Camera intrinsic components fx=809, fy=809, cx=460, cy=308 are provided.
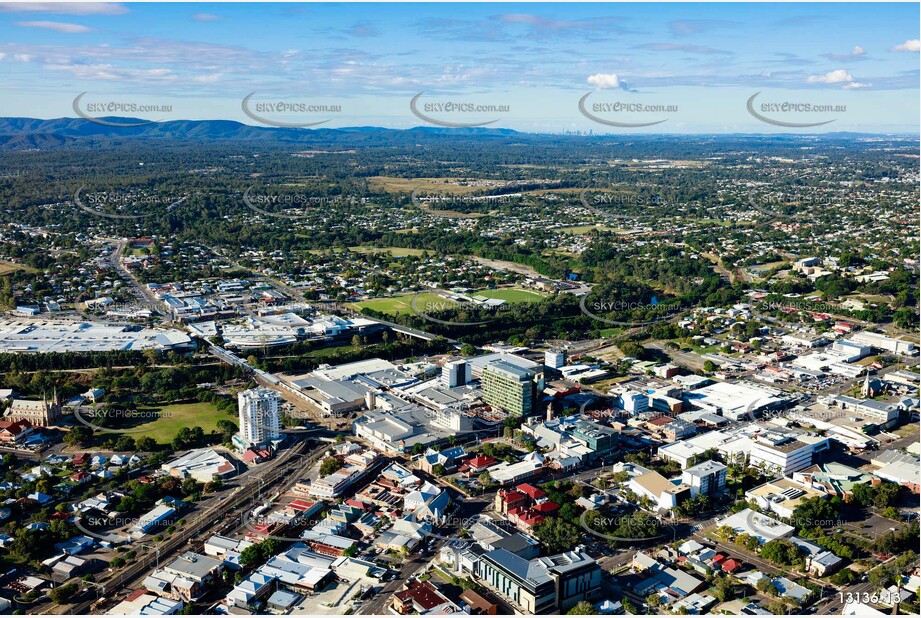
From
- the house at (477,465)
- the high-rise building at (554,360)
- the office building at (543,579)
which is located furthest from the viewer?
the high-rise building at (554,360)

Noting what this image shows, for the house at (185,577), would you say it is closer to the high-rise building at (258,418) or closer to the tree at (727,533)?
the high-rise building at (258,418)

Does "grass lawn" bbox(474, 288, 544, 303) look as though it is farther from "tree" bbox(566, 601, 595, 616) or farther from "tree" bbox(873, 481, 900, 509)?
"tree" bbox(566, 601, 595, 616)

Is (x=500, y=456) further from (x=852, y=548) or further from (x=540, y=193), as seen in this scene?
(x=540, y=193)

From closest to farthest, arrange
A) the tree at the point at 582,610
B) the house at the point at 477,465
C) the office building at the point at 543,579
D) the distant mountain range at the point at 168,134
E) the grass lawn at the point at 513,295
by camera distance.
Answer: the tree at the point at 582,610, the office building at the point at 543,579, the house at the point at 477,465, the grass lawn at the point at 513,295, the distant mountain range at the point at 168,134

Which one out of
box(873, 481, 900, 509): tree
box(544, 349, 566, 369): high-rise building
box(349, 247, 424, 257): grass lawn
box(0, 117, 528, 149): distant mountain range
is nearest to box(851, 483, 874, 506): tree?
box(873, 481, 900, 509): tree

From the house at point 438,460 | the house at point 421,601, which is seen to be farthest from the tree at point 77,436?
the house at point 421,601

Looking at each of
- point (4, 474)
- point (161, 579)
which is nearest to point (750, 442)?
point (161, 579)
